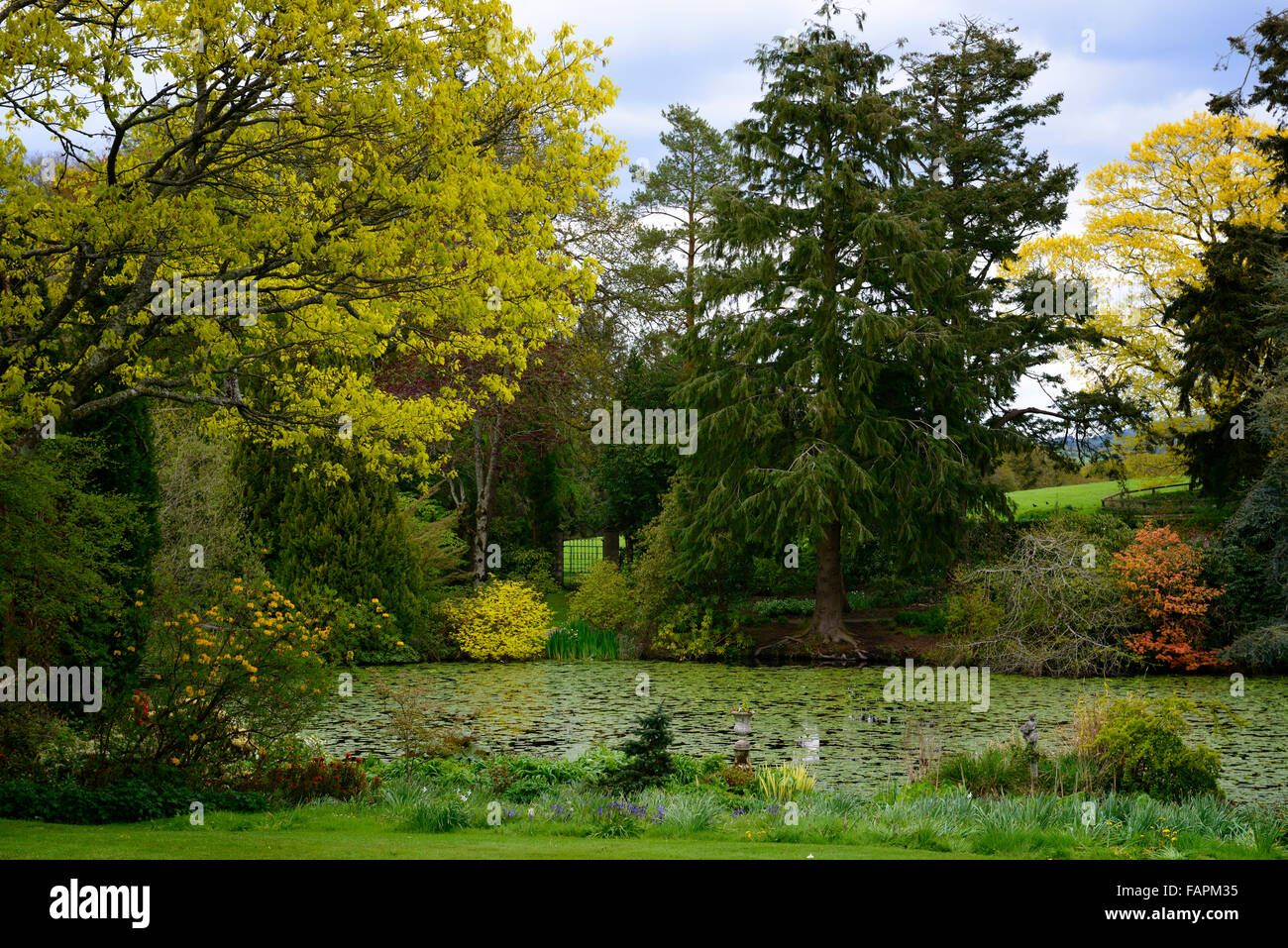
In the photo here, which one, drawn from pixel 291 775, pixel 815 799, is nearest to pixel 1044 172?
pixel 815 799

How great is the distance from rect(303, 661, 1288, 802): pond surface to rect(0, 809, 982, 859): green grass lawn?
3.30 meters

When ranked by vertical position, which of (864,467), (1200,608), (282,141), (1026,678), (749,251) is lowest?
(1026,678)

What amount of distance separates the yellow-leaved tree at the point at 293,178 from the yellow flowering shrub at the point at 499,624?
37.3 feet

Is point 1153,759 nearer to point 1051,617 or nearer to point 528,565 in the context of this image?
point 1051,617

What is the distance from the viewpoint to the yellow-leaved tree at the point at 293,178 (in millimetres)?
7344

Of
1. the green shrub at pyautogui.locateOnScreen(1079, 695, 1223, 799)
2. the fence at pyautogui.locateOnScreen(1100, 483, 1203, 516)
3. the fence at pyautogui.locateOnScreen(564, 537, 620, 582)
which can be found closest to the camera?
the green shrub at pyautogui.locateOnScreen(1079, 695, 1223, 799)

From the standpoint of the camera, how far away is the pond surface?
11.6 m

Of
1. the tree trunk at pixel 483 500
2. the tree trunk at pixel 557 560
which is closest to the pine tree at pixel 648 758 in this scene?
the tree trunk at pixel 483 500

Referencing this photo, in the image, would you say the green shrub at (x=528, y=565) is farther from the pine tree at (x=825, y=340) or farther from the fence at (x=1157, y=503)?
the fence at (x=1157, y=503)

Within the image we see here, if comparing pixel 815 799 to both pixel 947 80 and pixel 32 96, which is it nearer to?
pixel 32 96

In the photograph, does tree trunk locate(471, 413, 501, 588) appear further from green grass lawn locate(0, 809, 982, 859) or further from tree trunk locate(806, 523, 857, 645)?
green grass lawn locate(0, 809, 982, 859)

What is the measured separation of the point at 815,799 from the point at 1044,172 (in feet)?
69.5

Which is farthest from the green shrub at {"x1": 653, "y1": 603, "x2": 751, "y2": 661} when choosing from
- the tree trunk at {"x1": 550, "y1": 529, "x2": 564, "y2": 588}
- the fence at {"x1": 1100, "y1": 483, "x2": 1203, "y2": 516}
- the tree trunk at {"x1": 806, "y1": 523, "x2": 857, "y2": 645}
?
the fence at {"x1": 1100, "y1": 483, "x2": 1203, "y2": 516}

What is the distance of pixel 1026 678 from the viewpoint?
17.7m
